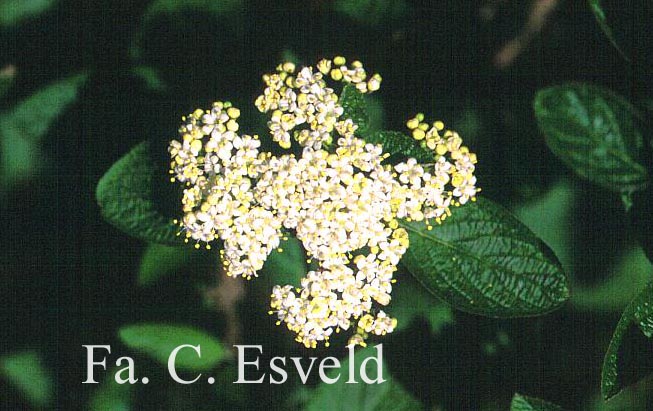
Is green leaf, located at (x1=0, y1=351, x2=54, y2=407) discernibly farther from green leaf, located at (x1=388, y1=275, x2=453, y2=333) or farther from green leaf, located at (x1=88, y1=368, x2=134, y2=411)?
green leaf, located at (x1=388, y1=275, x2=453, y2=333)

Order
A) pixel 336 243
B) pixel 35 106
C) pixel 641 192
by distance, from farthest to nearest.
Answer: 1. pixel 35 106
2. pixel 641 192
3. pixel 336 243

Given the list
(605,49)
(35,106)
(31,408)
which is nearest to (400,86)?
(605,49)

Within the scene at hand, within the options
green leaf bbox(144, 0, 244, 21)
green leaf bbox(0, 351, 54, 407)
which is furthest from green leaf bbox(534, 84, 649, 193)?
green leaf bbox(0, 351, 54, 407)

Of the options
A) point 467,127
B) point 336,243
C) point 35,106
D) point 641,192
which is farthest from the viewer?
point 35,106

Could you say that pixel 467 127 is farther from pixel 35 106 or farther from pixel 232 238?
pixel 35 106

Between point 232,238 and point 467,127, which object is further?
point 467,127
